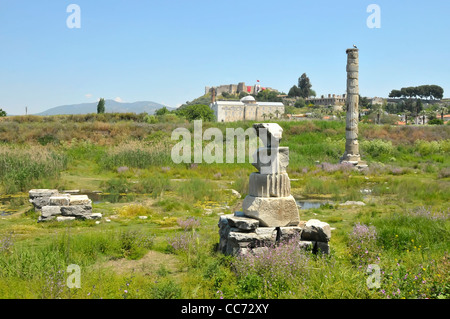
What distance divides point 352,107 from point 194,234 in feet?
56.6

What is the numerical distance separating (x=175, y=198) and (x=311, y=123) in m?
22.9

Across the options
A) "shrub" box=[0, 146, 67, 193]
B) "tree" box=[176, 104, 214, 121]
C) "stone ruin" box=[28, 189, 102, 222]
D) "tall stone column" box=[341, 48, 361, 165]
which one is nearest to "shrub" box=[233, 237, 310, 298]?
"stone ruin" box=[28, 189, 102, 222]

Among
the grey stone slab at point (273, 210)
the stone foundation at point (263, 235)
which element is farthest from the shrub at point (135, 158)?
the grey stone slab at point (273, 210)

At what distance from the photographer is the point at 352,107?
22391mm

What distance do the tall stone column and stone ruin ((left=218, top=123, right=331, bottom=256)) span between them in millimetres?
16148

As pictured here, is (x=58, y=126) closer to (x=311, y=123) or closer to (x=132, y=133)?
(x=132, y=133)

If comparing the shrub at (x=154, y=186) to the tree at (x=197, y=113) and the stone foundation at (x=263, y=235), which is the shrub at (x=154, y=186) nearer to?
the stone foundation at (x=263, y=235)

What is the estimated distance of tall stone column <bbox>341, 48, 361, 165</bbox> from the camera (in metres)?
21.9

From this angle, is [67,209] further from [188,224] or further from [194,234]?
[194,234]

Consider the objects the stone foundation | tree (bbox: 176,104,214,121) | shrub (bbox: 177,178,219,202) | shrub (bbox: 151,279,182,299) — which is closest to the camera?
shrub (bbox: 151,279,182,299)

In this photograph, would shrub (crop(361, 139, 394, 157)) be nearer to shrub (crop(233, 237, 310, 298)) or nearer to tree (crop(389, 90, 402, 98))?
shrub (crop(233, 237, 310, 298))
